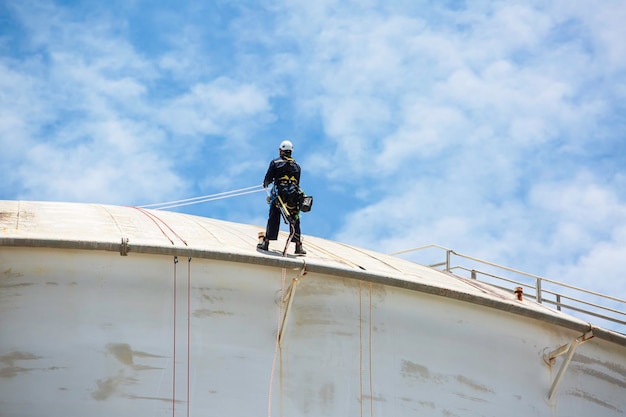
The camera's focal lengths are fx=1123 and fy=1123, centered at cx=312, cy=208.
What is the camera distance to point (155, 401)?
17219 millimetres

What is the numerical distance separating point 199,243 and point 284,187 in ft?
5.89

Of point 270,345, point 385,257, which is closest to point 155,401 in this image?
point 270,345

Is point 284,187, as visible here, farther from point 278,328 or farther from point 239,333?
point 239,333

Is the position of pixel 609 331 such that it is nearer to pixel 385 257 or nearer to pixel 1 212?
pixel 385 257

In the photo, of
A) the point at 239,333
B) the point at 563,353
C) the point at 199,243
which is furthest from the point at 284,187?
the point at 563,353

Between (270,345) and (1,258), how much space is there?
4493mm

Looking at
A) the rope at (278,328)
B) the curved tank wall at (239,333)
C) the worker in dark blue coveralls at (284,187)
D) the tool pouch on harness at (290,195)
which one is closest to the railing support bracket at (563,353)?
the curved tank wall at (239,333)

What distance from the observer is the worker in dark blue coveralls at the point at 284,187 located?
19547 millimetres

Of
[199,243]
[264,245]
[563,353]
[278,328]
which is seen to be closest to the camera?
[278,328]

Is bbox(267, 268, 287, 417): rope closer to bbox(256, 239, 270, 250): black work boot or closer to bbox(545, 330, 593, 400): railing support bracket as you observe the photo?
bbox(256, 239, 270, 250): black work boot

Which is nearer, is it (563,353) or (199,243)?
(199,243)

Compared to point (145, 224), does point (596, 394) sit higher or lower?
lower

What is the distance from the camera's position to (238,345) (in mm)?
18109

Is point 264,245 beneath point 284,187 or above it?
beneath
